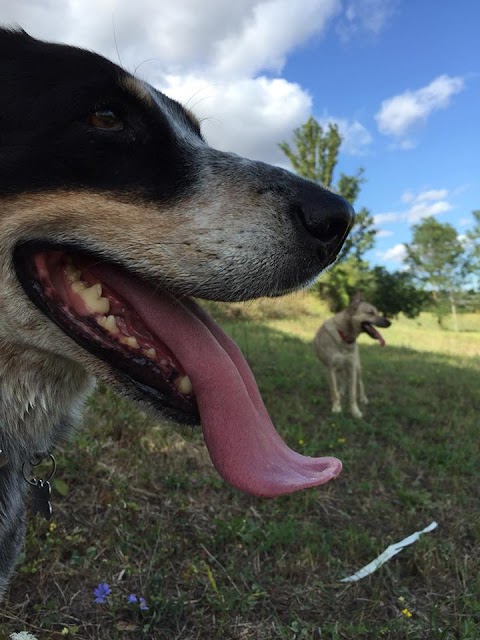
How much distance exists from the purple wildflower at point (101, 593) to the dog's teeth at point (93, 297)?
1.39m

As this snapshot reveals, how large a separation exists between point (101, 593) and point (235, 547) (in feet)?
3.03

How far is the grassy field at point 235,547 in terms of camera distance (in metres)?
2.34

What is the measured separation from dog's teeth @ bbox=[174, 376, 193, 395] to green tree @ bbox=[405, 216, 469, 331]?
41581 mm

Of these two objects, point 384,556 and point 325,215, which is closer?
point 325,215

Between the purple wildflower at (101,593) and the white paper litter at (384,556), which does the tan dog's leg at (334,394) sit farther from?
the purple wildflower at (101,593)

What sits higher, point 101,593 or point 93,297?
point 93,297

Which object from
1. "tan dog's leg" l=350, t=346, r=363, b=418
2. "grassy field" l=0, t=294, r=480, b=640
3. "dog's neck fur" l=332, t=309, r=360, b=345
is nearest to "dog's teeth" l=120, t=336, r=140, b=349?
"grassy field" l=0, t=294, r=480, b=640

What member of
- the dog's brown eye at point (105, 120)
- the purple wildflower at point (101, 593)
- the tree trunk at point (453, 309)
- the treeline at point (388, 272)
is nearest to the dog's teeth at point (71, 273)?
the dog's brown eye at point (105, 120)

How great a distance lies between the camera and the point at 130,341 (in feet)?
5.51

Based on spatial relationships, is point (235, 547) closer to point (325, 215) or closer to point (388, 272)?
point (325, 215)

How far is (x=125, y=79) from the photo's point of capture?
1.77m

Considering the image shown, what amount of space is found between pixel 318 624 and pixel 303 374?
5840 mm

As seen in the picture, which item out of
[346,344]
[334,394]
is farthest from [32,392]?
[346,344]

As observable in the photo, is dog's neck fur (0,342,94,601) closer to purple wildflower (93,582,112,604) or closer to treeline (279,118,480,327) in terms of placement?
purple wildflower (93,582,112,604)
